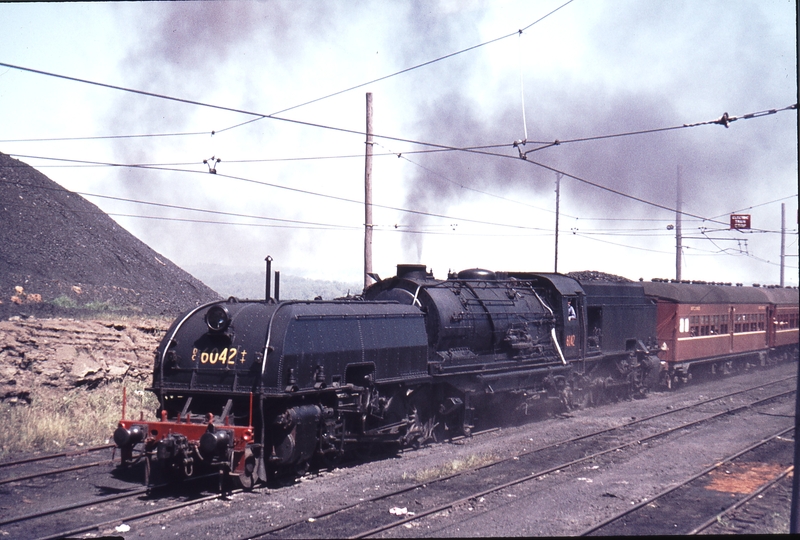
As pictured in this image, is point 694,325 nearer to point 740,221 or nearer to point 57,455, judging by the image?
point 740,221

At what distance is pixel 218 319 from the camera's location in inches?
402

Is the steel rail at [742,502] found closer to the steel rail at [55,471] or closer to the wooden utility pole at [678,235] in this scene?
the steel rail at [55,471]

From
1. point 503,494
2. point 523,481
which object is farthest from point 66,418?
point 523,481

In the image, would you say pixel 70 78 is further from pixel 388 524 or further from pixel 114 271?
pixel 114 271

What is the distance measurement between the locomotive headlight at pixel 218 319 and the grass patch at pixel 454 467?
3824mm

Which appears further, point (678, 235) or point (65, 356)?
point (678, 235)

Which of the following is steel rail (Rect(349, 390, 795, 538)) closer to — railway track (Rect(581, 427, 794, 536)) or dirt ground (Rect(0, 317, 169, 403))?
railway track (Rect(581, 427, 794, 536))

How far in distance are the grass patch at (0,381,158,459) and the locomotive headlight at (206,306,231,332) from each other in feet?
14.9

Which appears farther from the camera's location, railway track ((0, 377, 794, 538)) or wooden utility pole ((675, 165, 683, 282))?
wooden utility pole ((675, 165, 683, 282))

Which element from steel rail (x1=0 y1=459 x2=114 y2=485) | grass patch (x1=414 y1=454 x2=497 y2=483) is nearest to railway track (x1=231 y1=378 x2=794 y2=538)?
grass patch (x1=414 y1=454 x2=497 y2=483)

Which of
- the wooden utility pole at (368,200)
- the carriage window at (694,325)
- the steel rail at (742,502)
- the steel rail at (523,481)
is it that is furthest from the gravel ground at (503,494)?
the carriage window at (694,325)

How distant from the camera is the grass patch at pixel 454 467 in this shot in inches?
410

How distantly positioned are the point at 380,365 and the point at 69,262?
25.4m

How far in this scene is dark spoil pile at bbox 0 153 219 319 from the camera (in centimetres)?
2672
